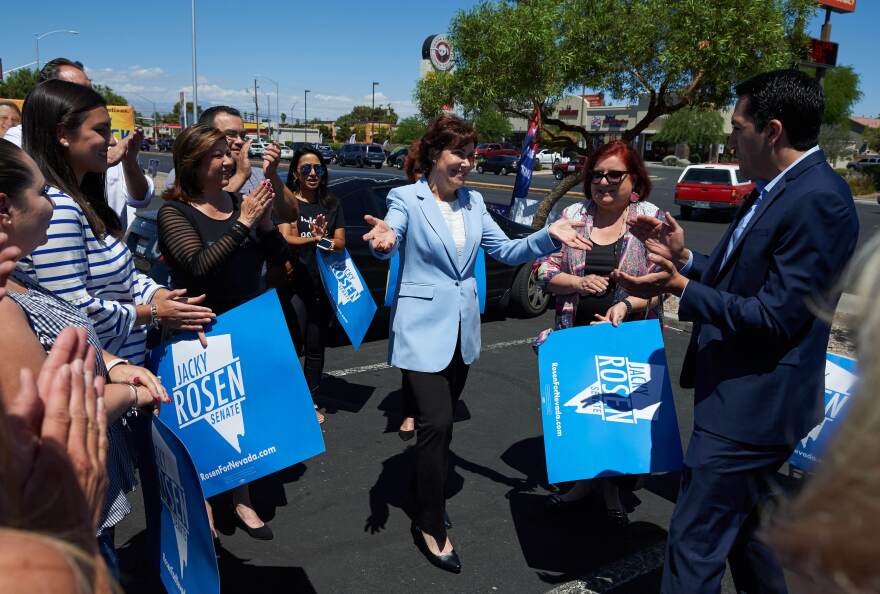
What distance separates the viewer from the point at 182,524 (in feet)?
7.23

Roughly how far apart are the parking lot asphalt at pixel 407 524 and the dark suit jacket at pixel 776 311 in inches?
48.4

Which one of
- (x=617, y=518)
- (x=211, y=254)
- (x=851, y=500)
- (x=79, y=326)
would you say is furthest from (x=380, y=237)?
(x=851, y=500)

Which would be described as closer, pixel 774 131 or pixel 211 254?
pixel 774 131

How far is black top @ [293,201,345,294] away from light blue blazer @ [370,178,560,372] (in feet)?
5.21

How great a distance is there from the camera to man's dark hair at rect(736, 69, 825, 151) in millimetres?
2322

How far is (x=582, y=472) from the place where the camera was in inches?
124

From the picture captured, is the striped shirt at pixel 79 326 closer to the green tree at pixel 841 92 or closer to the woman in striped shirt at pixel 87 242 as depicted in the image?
the woman in striped shirt at pixel 87 242

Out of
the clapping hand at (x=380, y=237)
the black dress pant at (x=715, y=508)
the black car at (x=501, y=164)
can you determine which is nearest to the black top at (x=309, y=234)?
the clapping hand at (x=380, y=237)

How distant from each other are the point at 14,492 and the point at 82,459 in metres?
0.26

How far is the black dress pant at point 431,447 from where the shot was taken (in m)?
3.28

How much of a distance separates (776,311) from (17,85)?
2131 inches

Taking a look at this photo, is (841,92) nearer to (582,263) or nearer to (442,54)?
(442,54)

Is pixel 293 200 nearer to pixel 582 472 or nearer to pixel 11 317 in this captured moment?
pixel 582 472

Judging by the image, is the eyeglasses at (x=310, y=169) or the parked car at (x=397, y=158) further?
the parked car at (x=397, y=158)
